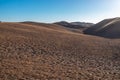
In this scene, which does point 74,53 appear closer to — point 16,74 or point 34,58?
point 34,58

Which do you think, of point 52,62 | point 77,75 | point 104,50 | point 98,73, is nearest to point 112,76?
point 98,73

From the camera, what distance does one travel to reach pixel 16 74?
15.7 m

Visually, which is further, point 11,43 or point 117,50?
point 117,50

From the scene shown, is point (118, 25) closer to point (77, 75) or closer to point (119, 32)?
point (119, 32)

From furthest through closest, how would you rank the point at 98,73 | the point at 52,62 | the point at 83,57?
the point at 83,57, the point at 52,62, the point at 98,73

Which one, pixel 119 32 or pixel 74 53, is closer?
pixel 74 53

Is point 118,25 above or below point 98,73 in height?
A: above

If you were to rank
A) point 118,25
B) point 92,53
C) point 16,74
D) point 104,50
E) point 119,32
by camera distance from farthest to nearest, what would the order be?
point 118,25 < point 119,32 < point 104,50 < point 92,53 < point 16,74

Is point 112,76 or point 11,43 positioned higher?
point 11,43

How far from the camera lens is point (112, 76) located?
18.1 m

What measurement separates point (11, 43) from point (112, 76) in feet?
42.3

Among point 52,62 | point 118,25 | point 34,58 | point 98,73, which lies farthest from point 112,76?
point 118,25

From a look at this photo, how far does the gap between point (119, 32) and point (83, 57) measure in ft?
127

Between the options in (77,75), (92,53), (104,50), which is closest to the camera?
(77,75)
